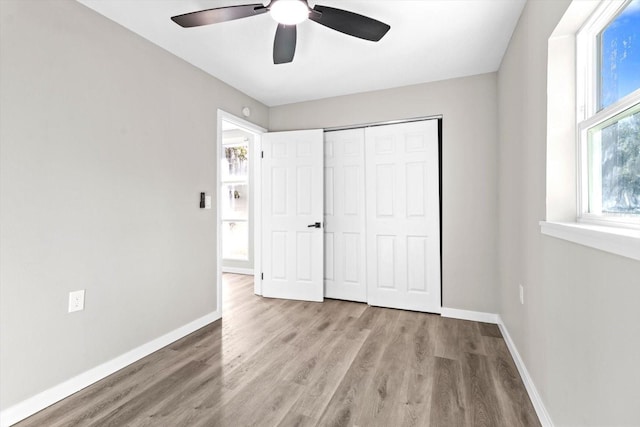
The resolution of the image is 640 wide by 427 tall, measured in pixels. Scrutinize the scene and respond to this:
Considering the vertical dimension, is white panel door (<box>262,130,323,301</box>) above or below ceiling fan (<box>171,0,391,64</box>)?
below

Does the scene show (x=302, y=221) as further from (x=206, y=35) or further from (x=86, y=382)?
(x=86, y=382)

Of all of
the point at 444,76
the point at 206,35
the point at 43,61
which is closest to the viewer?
the point at 43,61

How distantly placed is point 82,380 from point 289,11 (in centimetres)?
263

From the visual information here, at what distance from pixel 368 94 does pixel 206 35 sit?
187cm

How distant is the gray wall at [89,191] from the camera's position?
1.69m

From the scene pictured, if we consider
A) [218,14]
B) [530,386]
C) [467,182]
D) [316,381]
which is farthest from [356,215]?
[218,14]

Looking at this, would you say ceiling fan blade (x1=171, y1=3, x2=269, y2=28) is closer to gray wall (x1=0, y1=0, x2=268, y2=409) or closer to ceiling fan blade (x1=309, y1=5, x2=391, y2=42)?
ceiling fan blade (x1=309, y1=5, x2=391, y2=42)

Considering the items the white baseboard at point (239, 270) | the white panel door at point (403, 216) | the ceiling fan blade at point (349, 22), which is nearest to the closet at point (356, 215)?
the white panel door at point (403, 216)

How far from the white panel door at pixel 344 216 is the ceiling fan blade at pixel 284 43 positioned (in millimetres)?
1651

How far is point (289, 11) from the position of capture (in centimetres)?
170

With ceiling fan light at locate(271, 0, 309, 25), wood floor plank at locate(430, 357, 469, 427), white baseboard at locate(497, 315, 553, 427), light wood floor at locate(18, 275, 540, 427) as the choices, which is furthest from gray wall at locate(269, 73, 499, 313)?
ceiling fan light at locate(271, 0, 309, 25)

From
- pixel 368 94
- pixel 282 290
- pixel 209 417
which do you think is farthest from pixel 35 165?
pixel 368 94

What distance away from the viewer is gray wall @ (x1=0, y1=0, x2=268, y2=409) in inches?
66.7

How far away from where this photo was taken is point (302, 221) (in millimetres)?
3783
